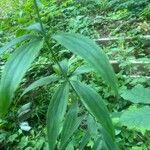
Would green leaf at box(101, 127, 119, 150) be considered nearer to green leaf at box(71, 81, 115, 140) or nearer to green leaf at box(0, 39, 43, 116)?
green leaf at box(71, 81, 115, 140)

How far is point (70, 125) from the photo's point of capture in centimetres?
134

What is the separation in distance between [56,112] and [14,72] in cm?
→ 28

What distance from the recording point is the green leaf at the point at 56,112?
47.5 inches

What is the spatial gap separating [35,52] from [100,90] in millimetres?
2067

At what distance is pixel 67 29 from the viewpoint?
16.3 feet

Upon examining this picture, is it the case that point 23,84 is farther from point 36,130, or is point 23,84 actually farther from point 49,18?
point 49,18

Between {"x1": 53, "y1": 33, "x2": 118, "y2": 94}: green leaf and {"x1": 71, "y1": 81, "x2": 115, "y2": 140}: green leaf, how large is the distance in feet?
0.49

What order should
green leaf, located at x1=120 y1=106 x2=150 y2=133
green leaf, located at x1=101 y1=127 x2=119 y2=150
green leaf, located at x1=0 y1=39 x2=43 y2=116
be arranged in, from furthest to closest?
green leaf, located at x1=101 y1=127 x2=119 y2=150, green leaf, located at x1=120 y1=106 x2=150 y2=133, green leaf, located at x1=0 y1=39 x2=43 y2=116

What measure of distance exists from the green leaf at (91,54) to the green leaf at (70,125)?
364 mm

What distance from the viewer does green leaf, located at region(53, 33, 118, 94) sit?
99 centimetres

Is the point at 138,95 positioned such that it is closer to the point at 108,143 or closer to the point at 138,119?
the point at 138,119

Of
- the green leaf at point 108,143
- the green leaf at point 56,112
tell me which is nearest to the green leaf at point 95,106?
the green leaf at point 56,112

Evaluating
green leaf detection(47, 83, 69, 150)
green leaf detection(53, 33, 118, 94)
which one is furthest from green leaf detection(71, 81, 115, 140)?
green leaf detection(53, 33, 118, 94)

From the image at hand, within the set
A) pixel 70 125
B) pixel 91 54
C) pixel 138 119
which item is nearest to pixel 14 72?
pixel 91 54
